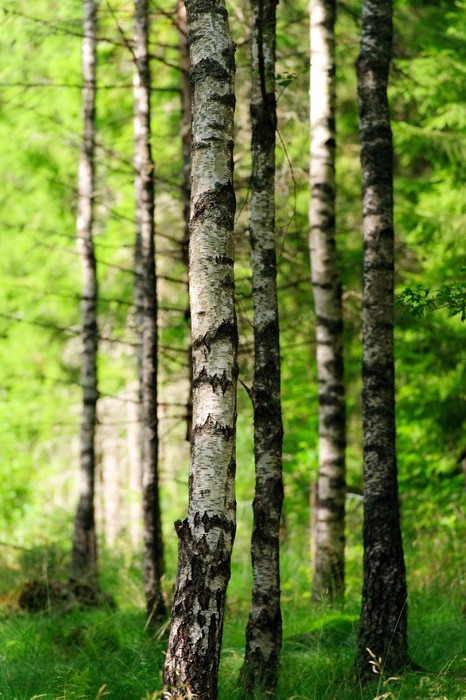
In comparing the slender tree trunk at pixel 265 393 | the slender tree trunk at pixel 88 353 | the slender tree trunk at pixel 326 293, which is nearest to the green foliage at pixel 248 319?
the slender tree trunk at pixel 265 393

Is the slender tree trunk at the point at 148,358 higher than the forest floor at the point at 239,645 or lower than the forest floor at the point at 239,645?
higher

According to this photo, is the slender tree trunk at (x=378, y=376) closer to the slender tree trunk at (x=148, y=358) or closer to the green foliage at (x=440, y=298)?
the green foliage at (x=440, y=298)

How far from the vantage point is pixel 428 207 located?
12844 millimetres

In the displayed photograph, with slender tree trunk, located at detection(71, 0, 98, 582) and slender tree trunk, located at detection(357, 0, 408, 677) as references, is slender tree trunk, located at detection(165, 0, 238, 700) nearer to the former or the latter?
slender tree trunk, located at detection(357, 0, 408, 677)

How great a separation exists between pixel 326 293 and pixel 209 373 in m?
5.14

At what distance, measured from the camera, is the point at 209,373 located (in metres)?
4.62

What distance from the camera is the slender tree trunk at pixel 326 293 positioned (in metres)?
9.44

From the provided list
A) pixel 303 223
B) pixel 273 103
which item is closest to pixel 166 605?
pixel 273 103

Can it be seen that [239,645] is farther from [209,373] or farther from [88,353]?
[88,353]

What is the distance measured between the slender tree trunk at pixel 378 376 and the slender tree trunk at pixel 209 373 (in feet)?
5.72

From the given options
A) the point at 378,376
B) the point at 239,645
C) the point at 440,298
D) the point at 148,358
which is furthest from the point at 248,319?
the point at 239,645

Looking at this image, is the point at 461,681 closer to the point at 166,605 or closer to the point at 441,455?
the point at 166,605

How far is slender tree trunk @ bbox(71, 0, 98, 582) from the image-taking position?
11.0 m

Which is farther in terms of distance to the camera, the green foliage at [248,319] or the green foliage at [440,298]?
the green foliage at [248,319]
